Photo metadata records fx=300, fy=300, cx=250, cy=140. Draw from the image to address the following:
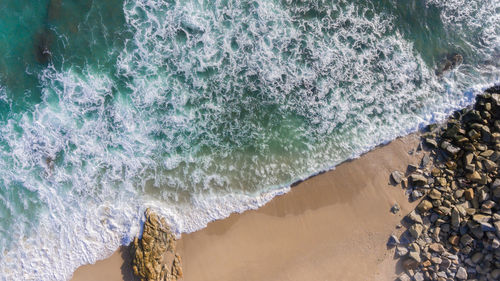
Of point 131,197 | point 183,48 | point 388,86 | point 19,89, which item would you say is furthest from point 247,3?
point 19,89

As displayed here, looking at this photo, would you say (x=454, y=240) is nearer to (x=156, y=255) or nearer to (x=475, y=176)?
(x=475, y=176)

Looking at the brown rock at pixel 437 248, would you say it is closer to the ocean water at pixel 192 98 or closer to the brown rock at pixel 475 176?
the brown rock at pixel 475 176

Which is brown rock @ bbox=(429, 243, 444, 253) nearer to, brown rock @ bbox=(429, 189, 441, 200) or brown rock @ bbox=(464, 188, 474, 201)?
brown rock @ bbox=(429, 189, 441, 200)

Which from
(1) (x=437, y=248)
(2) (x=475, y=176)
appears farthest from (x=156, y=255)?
(2) (x=475, y=176)

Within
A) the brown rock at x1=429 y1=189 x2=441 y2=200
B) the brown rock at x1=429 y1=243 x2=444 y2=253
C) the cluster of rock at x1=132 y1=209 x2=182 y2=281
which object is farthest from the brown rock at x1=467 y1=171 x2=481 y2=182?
the cluster of rock at x1=132 y1=209 x2=182 y2=281

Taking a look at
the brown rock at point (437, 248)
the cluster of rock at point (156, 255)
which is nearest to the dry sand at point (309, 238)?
the cluster of rock at point (156, 255)

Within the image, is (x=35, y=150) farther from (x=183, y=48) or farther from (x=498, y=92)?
(x=498, y=92)
